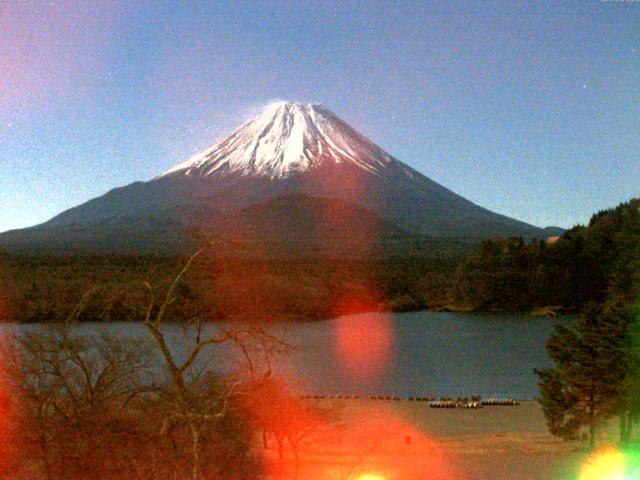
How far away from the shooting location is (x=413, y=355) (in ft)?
61.4

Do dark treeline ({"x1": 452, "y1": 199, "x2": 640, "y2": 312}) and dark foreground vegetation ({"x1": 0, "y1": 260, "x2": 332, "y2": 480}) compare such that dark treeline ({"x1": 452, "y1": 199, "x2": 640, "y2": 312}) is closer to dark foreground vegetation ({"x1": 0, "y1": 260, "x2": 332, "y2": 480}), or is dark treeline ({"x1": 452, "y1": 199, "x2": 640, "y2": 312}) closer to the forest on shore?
the forest on shore

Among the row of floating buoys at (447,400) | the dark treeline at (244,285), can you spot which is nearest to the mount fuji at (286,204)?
the dark treeline at (244,285)

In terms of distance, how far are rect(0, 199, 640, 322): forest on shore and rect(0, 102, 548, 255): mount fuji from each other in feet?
25.6

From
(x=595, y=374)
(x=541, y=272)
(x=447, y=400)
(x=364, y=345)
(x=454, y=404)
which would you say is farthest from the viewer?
(x=541, y=272)

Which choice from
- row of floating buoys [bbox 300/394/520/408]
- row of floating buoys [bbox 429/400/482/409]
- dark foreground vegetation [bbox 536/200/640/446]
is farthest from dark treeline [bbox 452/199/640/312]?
dark foreground vegetation [bbox 536/200/640/446]

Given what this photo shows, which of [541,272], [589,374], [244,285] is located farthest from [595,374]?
[541,272]

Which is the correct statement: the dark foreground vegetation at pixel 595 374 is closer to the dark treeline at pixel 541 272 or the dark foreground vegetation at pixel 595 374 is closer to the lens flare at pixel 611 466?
the lens flare at pixel 611 466

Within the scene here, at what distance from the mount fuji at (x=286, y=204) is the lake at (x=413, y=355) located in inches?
598

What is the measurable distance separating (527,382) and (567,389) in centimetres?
651

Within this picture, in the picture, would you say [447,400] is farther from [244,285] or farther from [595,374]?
[244,285]

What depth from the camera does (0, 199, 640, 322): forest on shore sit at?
2375 centimetres

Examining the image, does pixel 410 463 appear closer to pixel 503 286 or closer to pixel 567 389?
pixel 567 389

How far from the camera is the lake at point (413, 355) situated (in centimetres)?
1449

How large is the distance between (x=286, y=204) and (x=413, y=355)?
29535 mm
